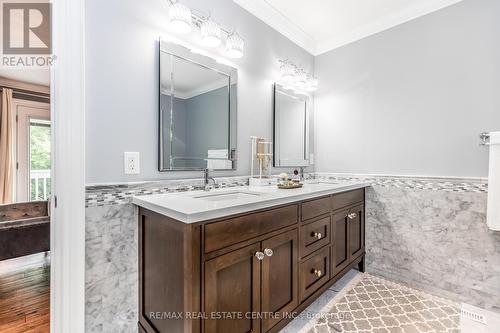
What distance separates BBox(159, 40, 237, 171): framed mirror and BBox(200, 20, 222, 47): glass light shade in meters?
0.10

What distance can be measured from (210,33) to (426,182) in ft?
6.56

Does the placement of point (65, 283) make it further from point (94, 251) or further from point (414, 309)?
point (414, 309)

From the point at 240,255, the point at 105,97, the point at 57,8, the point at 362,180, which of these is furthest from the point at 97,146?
the point at 362,180

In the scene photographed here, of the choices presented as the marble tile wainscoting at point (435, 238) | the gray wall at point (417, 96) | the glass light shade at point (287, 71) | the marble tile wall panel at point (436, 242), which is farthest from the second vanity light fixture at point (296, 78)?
the marble tile wall panel at point (436, 242)

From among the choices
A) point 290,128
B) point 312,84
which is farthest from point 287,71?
point 290,128

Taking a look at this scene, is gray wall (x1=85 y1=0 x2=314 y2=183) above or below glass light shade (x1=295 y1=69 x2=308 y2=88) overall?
below

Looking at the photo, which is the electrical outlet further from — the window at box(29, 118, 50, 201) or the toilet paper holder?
the window at box(29, 118, 50, 201)

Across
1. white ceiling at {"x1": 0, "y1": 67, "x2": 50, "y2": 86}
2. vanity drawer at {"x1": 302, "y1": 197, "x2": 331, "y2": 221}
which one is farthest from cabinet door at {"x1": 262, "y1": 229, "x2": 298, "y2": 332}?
white ceiling at {"x1": 0, "y1": 67, "x2": 50, "y2": 86}

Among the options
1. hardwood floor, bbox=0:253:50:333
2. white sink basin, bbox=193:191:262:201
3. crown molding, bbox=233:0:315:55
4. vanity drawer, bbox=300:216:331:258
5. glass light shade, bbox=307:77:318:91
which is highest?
crown molding, bbox=233:0:315:55

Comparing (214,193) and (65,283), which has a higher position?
(214,193)

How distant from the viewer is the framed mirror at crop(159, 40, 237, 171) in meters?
1.42

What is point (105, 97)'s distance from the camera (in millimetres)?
1202

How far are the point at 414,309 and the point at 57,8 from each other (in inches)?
108

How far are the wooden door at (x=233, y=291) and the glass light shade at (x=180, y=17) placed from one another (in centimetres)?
130
